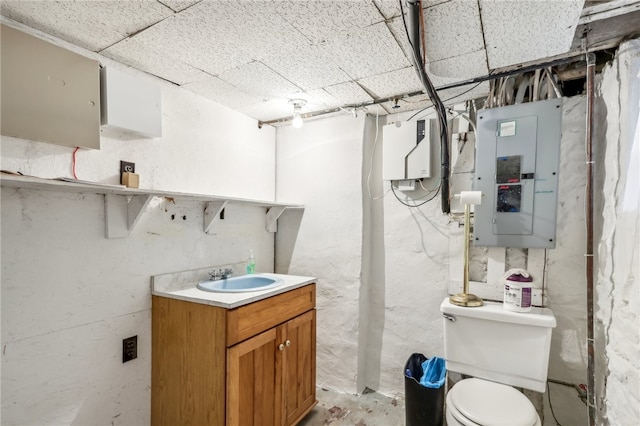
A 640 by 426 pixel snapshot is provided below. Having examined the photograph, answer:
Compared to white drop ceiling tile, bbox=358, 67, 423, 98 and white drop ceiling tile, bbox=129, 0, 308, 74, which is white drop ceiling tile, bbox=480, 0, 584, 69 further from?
white drop ceiling tile, bbox=129, 0, 308, 74

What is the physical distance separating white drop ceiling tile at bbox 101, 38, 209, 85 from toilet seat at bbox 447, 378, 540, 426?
6.86 ft

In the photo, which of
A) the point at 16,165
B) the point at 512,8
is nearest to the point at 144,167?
the point at 16,165

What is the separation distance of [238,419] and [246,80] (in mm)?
1779

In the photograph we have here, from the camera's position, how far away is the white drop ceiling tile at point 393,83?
174 centimetres

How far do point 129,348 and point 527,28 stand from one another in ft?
7.80

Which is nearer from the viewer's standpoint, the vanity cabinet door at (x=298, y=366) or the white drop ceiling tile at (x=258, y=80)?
the white drop ceiling tile at (x=258, y=80)

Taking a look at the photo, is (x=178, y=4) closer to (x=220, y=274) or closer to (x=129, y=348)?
(x=220, y=274)

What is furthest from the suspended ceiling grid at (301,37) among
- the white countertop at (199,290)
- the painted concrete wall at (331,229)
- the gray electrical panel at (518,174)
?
the white countertop at (199,290)

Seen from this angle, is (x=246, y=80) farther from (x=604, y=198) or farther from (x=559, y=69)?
(x=604, y=198)

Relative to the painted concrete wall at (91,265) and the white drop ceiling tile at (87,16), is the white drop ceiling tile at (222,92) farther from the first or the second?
the white drop ceiling tile at (87,16)

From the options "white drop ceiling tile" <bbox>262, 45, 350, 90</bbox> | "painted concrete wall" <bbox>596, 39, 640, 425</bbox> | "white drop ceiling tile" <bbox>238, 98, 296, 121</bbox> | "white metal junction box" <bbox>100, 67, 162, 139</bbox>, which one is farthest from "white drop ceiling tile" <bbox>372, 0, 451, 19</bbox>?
"white metal junction box" <bbox>100, 67, 162, 139</bbox>

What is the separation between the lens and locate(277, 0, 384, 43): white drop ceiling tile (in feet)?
3.85

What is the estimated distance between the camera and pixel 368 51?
1.50 meters

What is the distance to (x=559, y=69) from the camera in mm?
1678
